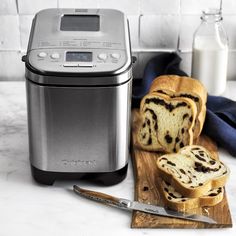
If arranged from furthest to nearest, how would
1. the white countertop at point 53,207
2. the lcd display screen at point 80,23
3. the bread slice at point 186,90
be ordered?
the bread slice at point 186,90 < the lcd display screen at point 80,23 < the white countertop at point 53,207

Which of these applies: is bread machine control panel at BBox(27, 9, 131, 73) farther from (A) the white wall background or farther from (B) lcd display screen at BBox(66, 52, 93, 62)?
(A) the white wall background

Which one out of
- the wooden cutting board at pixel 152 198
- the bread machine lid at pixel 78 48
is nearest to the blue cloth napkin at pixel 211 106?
the wooden cutting board at pixel 152 198

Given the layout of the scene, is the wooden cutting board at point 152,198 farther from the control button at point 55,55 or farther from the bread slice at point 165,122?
the control button at point 55,55

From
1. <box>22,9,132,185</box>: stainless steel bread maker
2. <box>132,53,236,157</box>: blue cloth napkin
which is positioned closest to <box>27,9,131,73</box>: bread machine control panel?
<box>22,9,132,185</box>: stainless steel bread maker

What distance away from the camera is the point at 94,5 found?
1689 mm

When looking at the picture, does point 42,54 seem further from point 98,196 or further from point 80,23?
point 98,196

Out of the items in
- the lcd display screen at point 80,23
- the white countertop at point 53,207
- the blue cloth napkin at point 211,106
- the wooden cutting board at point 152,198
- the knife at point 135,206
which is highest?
the lcd display screen at point 80,23

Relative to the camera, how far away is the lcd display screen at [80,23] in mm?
1296

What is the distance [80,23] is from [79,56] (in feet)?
0.44

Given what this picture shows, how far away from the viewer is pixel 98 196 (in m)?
1.24

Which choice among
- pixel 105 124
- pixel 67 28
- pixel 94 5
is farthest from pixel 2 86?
pixel 105 124

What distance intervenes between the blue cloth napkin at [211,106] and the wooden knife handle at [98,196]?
1.05 feet

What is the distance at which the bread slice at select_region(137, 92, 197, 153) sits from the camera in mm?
1382

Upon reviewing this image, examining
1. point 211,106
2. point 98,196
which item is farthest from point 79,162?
point 211,106
